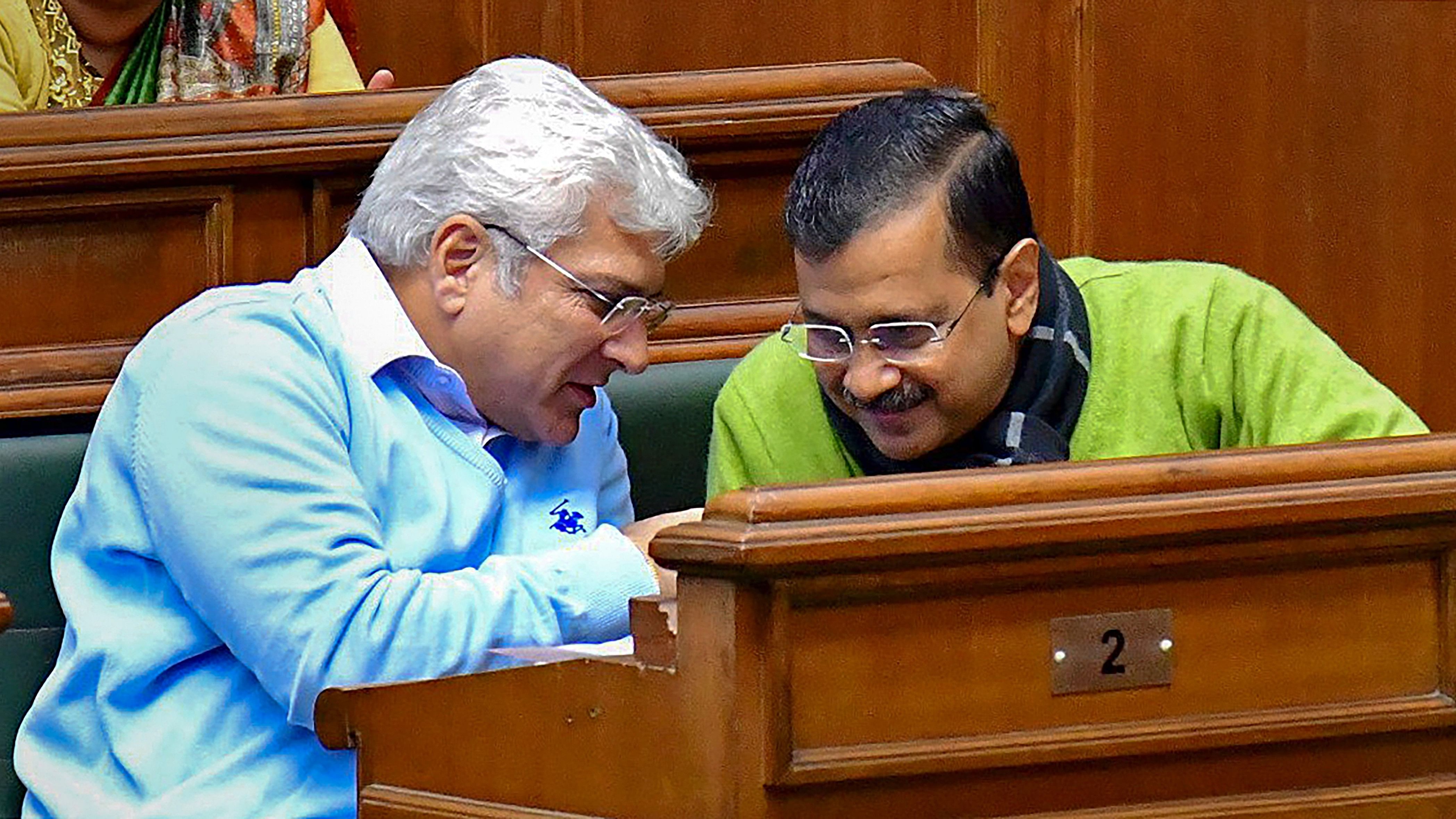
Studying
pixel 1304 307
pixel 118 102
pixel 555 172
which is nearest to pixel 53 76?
pixel 118 102

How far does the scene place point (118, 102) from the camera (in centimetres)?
300

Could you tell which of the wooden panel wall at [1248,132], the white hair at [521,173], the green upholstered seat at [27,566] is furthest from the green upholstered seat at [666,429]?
the wooden panel wall at [1248,132]

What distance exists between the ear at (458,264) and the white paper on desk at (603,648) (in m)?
0.34

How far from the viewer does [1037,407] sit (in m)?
2.22

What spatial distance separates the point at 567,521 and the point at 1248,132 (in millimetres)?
2019

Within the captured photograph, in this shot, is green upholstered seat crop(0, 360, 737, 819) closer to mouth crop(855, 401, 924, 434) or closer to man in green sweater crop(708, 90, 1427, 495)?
man in green sweater crop(708, 90, 1427, 495)

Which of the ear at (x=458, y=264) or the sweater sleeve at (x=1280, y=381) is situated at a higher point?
the ear at (x=458, y=264)

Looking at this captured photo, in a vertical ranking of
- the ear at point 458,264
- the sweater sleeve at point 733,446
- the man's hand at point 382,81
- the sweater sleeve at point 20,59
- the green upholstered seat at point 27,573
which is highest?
the sweater sleeve at point 20,59

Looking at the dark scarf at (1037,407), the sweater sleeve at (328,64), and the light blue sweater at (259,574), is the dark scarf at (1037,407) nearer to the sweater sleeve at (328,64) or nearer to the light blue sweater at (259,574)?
the light blue sweater at (259,574)

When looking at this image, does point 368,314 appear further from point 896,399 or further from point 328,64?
point 328,64

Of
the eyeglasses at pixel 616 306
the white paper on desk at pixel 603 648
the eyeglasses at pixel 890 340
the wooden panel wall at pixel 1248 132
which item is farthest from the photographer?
the wooden panel wall at pixel 1248 132

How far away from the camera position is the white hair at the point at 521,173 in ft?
7.33

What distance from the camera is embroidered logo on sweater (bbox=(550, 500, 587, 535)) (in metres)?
2.35

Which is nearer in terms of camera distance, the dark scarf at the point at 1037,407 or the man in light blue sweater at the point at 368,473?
the man in light blue sweater at the point at 368,473
